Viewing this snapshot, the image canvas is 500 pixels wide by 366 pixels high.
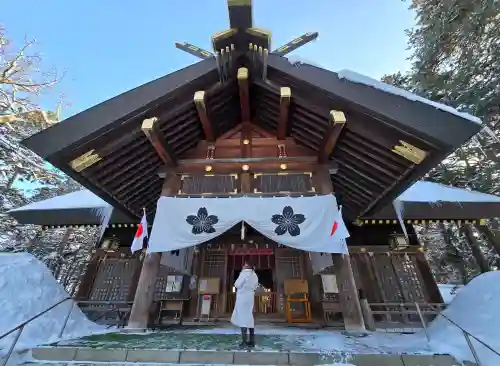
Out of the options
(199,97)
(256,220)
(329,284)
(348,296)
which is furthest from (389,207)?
(199,97)

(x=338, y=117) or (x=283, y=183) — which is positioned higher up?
(x=338, y=117)

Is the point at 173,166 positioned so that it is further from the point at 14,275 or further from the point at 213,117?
the point at 14,275

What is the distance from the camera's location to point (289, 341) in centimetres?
457

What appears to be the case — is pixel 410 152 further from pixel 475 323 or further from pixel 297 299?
pixel 297 299

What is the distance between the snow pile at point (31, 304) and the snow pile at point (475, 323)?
6.25 meters

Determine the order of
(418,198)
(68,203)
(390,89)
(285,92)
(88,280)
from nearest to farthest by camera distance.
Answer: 1. (390,89)
2. (285,92)
3. (418,198)
4. (88,280)
5. (68,203)

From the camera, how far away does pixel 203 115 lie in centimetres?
693

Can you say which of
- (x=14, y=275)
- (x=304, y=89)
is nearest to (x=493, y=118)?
(x=304, y=89)

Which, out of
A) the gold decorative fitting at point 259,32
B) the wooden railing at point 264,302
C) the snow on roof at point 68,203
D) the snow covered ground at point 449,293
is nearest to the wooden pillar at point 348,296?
the wooden railing at point 264,302

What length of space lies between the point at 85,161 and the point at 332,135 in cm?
531

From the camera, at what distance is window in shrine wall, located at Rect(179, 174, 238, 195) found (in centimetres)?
710

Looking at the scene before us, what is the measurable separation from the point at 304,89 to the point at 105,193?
5.47 metres

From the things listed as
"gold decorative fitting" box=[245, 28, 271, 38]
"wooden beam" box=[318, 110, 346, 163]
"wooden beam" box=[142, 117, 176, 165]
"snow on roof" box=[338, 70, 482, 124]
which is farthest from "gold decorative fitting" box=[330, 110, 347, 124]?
"wooden beam" box=[142, 117, 176, 165]

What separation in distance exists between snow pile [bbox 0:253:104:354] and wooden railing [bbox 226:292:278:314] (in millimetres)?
3652
